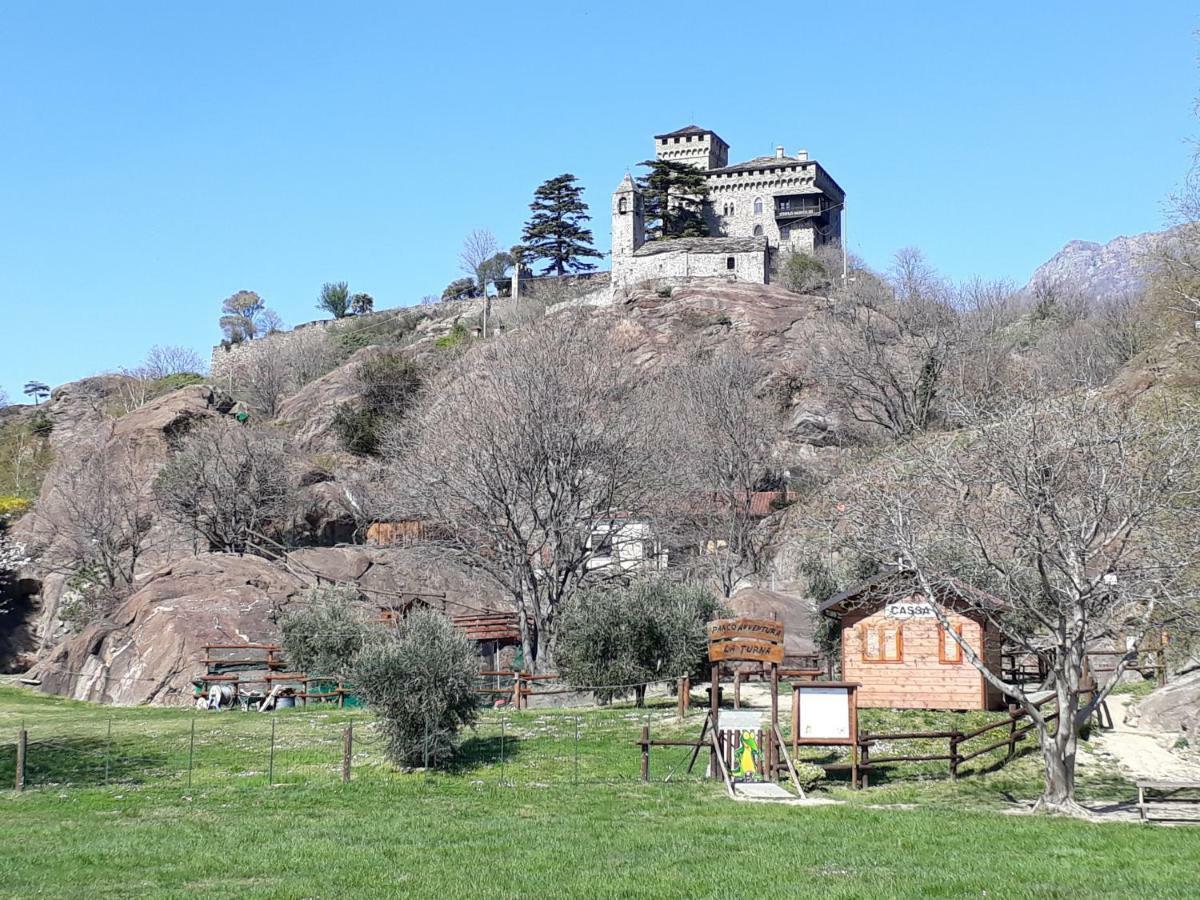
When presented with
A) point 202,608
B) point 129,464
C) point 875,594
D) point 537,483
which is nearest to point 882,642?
point 875,594

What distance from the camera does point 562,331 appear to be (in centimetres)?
6128

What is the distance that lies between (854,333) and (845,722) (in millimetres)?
50583

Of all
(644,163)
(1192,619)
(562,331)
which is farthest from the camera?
(644,163)

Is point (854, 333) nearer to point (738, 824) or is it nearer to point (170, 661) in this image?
point (170, 661)

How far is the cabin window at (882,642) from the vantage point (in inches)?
1282

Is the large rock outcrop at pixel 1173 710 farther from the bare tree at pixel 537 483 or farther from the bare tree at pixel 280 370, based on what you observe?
the bare tree at pixel 280 370

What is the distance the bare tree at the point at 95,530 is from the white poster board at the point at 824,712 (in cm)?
4031

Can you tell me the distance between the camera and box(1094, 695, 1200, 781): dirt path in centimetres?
2484

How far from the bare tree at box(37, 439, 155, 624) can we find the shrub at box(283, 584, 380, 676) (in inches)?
744

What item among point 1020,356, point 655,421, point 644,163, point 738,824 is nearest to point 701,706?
point 738,824

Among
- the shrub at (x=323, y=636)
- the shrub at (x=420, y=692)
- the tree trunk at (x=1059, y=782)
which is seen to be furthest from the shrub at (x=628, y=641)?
the tree trunk at (x=1059, y=782)

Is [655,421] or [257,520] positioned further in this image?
[257,520]

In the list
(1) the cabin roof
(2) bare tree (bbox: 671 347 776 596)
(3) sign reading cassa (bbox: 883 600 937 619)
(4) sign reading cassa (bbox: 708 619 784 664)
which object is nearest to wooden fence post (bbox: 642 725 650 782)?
(4) sign reading cassa (bbox: 708 619 784 664)

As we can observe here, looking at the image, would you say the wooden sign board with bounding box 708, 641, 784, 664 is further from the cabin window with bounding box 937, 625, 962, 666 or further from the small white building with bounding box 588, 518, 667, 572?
the small white building with bounding box 588, 518, 667, 572
